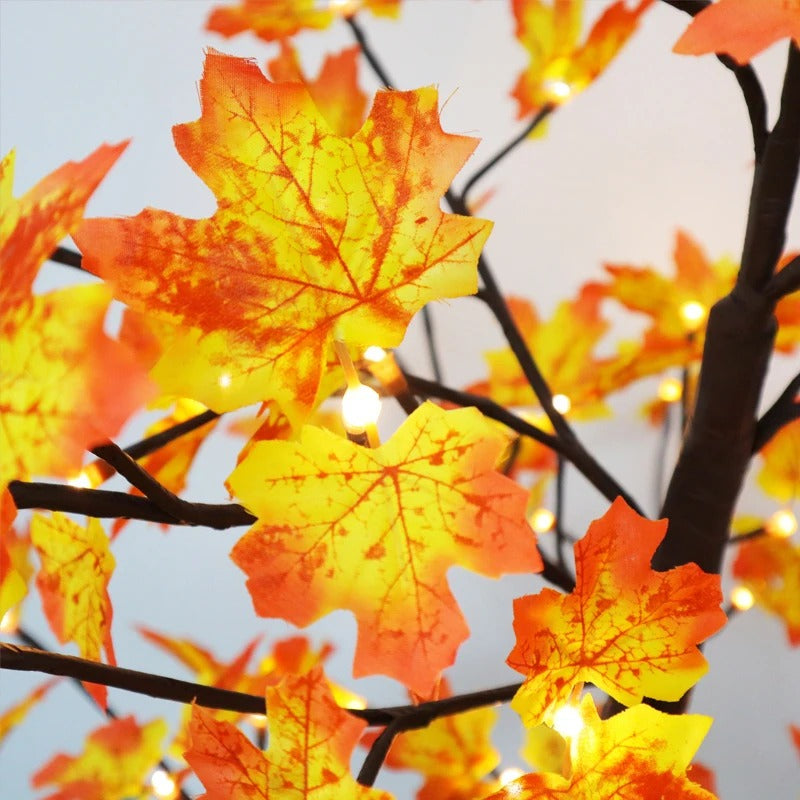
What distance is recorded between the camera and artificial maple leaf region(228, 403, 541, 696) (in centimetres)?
18

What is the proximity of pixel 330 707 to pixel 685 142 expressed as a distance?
0.51 metres

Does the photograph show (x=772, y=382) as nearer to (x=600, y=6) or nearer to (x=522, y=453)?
(x=522, y=453)

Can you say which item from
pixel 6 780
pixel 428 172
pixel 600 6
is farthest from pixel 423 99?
pixel 6 780

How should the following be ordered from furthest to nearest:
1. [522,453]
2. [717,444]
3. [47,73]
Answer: [522,453] < [47,73] < [717,444]

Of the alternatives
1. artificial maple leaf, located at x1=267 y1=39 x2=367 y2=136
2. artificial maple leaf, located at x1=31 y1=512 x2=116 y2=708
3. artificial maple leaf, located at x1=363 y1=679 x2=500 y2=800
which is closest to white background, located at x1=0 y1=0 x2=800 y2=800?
artificial maple leaf, located at x1=267 y1=39 x2=367 y2=136

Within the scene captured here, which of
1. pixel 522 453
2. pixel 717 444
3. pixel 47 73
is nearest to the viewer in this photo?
pixel 717 444

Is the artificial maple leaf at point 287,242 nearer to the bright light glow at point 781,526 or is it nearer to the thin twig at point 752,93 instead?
the thin twig at point 752,93

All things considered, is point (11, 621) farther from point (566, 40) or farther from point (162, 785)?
point (566, 40)

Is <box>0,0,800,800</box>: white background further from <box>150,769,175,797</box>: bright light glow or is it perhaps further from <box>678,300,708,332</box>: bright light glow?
<box>150,769,175,797</box>: bright light glow

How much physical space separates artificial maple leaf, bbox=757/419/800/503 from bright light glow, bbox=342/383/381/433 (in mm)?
439

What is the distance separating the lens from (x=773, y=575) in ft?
1.94

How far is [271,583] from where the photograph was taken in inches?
7.3

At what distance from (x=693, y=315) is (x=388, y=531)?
34cm

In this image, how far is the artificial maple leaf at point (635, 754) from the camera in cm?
21
